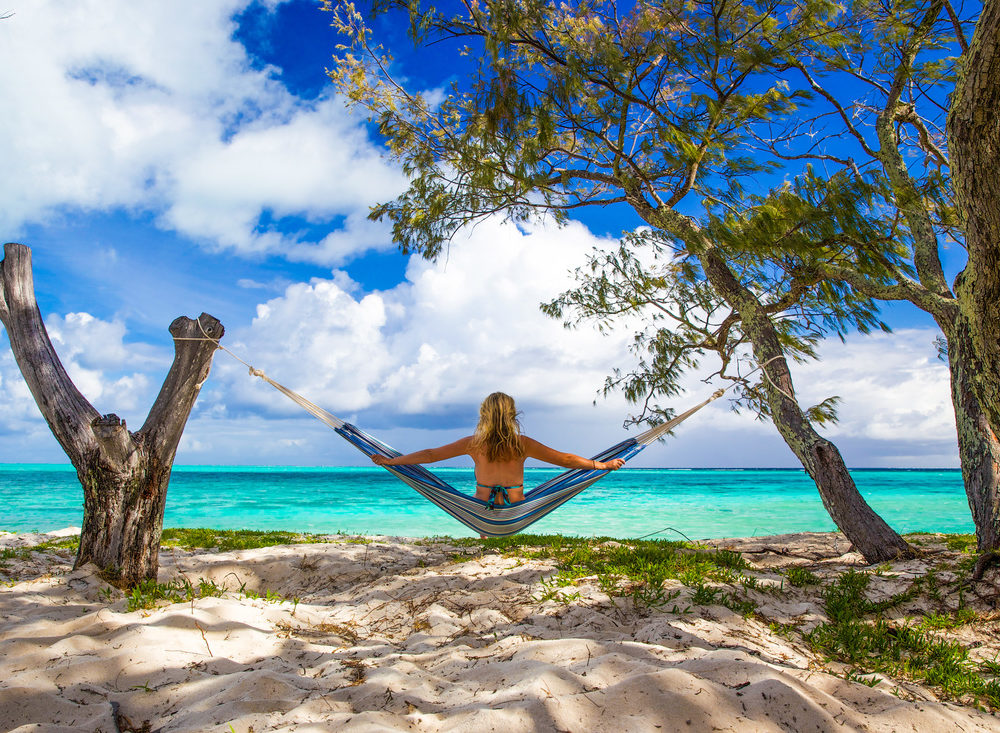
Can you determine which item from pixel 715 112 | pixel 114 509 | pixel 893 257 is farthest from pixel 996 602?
pixel 114 509

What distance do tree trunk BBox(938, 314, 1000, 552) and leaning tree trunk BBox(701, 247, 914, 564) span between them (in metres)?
0.38

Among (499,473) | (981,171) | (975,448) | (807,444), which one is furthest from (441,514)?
(981,171)

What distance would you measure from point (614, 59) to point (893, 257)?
1.81 meters

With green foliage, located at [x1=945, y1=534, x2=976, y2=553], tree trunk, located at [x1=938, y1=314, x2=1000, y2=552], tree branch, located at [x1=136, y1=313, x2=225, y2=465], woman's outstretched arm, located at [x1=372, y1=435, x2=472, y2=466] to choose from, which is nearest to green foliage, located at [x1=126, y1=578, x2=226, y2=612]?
tree branch, located at [x1=136, y1=313, x2=225, y2=465]

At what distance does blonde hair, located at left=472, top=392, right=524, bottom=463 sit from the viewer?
3.06 meters

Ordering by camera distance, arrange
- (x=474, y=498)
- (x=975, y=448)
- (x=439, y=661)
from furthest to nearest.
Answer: (x=474, y=498) → (x=975, y=448) → (x=439, y=661)

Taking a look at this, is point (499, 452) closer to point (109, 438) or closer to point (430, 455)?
point (430, 455)

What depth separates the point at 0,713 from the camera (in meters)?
1.29

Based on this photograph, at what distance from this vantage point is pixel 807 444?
115 inches

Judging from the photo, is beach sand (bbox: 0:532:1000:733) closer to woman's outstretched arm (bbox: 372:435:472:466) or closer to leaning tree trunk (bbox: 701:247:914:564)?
leaning tree trunk (bbox: 701:247:914:564)

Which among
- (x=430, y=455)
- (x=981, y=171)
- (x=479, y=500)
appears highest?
(x=981, y=171)

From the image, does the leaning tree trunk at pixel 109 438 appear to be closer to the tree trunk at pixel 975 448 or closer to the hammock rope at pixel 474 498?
the hammock rope at pixel 474 498

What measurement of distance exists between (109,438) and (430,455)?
56.4 inches

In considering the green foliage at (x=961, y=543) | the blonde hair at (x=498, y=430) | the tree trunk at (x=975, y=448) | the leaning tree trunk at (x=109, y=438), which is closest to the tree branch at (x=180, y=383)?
the leaning tree trunk at (x=109, y=438)
